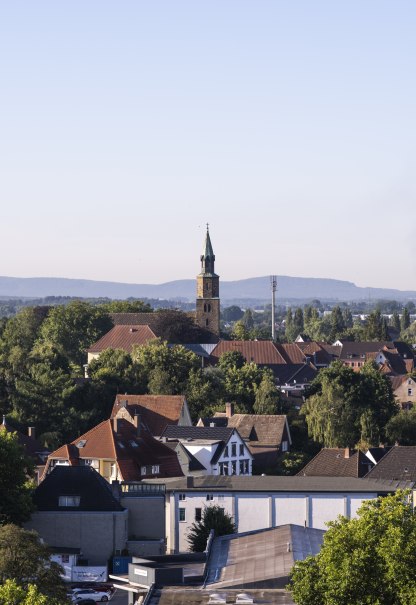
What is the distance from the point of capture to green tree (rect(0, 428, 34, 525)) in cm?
5441

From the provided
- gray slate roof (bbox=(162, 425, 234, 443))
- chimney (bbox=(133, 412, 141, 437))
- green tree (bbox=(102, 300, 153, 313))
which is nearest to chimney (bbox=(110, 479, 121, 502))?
chimney (bbox=(133, 412, 141, 437))

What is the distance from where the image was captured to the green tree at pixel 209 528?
185 feet

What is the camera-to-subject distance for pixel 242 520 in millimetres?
61281

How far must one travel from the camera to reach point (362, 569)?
35281 mm

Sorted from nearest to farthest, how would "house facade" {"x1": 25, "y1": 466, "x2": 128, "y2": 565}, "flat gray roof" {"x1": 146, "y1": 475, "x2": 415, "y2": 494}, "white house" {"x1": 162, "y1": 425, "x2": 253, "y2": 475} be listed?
1. "house facade" {"x1": 25, "y1": 466, "x2": 128, "y2": 565}
2. "flat gray roof" {"x1": 146, "y1": 475, "x2": 415, "y2": 494}
3. "white house" {"x1": 162, "y1": 425, "x2": 253, "y2": 475}

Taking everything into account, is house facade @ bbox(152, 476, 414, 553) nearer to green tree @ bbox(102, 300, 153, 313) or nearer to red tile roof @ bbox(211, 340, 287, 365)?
red tile roof @ bbox(211, 340, 287, 365)

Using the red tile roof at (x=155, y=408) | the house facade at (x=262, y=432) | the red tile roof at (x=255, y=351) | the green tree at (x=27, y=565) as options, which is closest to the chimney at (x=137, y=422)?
the red tile roof at (x=155, y=408)

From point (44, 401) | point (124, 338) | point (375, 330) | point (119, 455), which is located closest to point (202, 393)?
point (44, 401)

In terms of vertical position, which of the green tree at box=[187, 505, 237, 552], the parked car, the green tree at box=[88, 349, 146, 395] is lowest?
the parked car

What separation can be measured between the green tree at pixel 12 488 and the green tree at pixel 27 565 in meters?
10.2

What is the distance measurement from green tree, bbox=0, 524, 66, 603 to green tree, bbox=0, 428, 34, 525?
10.2 metres

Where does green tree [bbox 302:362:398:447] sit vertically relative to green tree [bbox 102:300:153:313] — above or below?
below

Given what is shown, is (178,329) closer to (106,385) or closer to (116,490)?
(106,385)

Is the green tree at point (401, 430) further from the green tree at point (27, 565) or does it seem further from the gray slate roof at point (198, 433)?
the green tree at point (27, 565)
